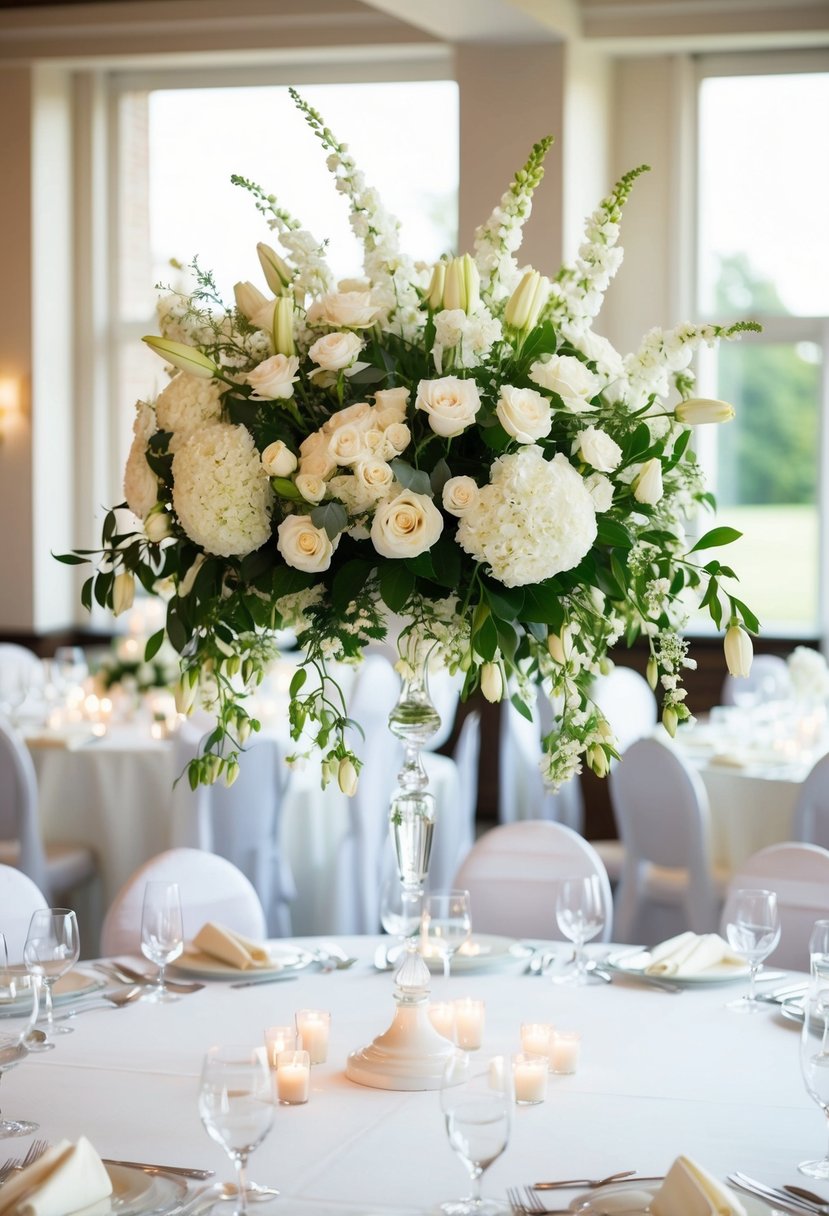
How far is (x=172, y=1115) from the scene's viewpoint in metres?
2.10

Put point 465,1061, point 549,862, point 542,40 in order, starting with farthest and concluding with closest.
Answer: point 542,40 → point 549,862 → point 465,1061

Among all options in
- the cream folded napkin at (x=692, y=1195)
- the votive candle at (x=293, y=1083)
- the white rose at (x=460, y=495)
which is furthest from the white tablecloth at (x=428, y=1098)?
the white rose at (x=460, y=495)

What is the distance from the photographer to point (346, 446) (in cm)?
199

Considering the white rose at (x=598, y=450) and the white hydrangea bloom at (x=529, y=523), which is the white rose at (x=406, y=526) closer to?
the white hydrangea bloom at (x=529, y=523)

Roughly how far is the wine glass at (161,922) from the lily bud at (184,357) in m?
0.92

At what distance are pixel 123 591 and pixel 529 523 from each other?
63cm

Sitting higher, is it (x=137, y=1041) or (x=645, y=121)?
(x=645, y=121)

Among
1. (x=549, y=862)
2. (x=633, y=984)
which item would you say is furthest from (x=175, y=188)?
(x=633, y=984)

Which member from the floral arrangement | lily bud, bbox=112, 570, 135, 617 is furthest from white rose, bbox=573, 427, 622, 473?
lily bud, bbox=112, 570, 135, 617

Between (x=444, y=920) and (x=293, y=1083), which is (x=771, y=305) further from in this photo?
(x=293, y=1083)

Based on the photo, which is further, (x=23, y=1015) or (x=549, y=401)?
(x=23, y=1015)

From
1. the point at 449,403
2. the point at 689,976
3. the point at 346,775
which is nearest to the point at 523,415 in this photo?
the point at 449,403

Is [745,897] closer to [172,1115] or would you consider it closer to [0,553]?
[172,1115]

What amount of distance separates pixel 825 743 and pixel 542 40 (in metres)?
3.87
